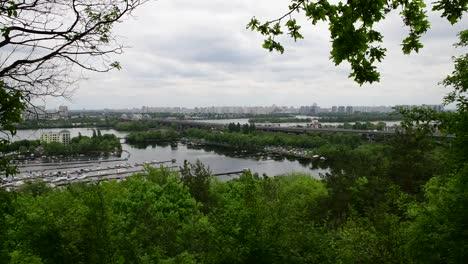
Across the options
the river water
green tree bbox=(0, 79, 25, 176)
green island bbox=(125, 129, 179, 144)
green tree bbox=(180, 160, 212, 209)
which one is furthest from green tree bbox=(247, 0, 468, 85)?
green island bbox=(125, 129, 179, 144)

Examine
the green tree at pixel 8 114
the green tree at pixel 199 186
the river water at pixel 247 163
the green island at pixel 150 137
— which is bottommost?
the river water at pixel 247 163

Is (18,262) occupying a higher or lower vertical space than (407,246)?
lower

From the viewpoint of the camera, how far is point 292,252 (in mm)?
5727

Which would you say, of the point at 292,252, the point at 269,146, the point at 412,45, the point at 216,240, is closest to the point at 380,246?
the point at 292,252

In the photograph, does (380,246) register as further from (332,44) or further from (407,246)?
(332,44)

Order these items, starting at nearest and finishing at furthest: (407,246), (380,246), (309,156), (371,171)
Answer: (407,246) < (380,246) < (371,171) < (309,156)

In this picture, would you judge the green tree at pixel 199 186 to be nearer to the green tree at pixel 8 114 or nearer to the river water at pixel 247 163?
the green tree at pixel 8 114

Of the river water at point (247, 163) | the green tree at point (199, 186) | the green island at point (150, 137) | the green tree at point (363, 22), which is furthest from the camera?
the green island at point (150, 137)

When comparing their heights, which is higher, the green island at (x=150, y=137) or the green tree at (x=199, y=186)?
the green tree at (x=199, y=186)

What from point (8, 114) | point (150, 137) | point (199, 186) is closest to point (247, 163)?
point (199, 186)

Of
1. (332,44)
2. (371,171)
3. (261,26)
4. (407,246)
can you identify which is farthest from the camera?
(371,171)

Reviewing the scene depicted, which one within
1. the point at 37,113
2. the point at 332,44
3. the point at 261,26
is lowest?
the point at 37,113

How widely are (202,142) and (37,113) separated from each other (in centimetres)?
7835

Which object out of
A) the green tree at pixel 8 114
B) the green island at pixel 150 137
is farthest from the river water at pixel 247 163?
the green tree at pixel 8 114
